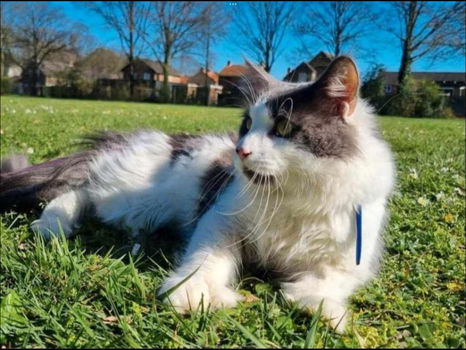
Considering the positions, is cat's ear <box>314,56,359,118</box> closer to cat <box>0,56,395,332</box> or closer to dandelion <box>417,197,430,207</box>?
cat <box>0,56,395,332</box>

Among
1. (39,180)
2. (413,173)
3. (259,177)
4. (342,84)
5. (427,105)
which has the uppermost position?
(427,105)

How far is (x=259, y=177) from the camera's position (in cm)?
214

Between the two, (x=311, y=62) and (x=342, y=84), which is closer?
(x=342, y=84)

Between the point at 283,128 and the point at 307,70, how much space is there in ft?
3.76

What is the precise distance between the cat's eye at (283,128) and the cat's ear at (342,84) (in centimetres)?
26

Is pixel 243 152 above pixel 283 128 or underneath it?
underneath

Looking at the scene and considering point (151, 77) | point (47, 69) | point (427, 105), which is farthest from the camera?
point (47, 69)

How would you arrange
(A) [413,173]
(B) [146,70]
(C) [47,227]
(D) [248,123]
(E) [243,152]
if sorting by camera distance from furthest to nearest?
(B) [146,70] < (A) [413,173] < (C) [47,227] < (D) [248,123] < (E) [243,152]

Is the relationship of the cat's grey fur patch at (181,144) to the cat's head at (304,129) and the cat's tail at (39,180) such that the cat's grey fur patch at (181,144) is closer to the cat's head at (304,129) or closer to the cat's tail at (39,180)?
the cat's tail at (39,180)

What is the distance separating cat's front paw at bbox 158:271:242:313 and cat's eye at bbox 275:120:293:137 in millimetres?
802

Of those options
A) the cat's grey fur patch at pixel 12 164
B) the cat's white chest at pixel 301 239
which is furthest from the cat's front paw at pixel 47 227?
the cat's white chest at pixel 301 239

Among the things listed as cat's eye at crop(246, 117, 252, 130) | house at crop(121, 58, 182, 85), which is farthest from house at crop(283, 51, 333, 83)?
house at crop(121, 58, 182, 85)

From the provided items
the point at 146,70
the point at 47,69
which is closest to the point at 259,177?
the point at 146,70

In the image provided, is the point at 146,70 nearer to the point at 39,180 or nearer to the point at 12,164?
the point at 12,164
